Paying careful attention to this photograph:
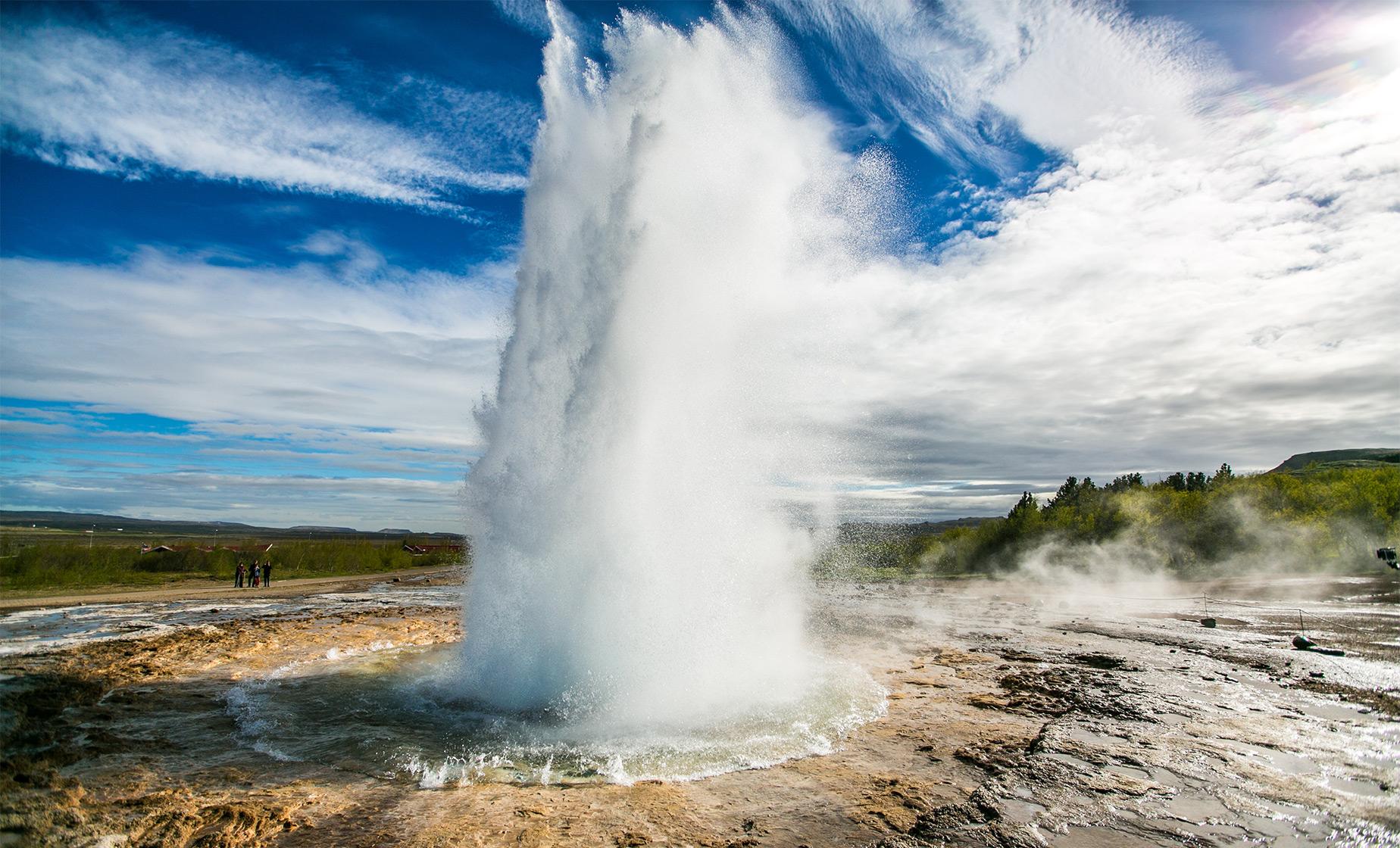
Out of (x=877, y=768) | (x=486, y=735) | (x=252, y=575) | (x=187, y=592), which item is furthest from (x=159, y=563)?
(x=877, y=768)

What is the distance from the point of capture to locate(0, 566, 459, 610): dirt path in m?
22.0

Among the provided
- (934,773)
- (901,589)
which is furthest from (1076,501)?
(934,773)

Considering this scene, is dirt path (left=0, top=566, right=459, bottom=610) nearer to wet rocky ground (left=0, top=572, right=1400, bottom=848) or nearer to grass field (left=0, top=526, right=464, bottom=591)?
grass field (left=0, top=526, right=464, bottom=591)

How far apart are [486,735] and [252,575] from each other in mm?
Result: 30641

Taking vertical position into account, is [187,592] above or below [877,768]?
below

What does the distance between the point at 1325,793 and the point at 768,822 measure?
19.0ft

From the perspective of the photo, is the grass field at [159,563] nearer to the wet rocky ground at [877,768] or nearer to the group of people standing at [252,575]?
the group of people standing at [252,575]

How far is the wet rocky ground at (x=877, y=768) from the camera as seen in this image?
546 cm

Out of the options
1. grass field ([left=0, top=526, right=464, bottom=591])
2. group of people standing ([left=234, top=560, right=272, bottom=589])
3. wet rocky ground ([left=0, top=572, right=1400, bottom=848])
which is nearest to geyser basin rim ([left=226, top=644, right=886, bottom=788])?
wet rocky ground ([left=0, top=572, right=1400, bottom=848])

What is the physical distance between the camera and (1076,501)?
6134 cm

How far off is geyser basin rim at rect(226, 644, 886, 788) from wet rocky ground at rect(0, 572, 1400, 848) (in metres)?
0.29

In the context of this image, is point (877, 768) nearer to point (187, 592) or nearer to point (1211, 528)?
point (187, 592)

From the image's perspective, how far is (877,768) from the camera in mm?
7062

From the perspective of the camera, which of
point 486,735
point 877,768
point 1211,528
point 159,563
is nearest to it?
point 877,768
